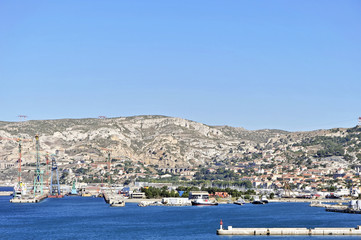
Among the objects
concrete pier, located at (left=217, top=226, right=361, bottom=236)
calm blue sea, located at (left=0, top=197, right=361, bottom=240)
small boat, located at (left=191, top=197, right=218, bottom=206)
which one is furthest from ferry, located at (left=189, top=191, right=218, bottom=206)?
concrete pier, located at (left=217, top=226, right=361, bottom=236)

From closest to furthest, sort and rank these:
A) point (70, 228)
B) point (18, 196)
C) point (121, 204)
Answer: point (70, 228), point (121, 204), point (18, 196)

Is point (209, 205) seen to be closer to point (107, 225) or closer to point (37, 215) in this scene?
point (37, 215)

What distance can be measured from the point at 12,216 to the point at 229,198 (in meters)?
83.3

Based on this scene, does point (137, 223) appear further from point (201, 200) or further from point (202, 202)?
point (201, 200)

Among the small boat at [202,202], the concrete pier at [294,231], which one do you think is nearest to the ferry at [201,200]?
the small boat at [202,202]

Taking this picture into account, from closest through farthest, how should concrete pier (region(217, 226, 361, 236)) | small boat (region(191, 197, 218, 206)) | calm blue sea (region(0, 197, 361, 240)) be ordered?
concrete pier (region(217, 226, 361, 236))
calm blue sea (region(0, 197, 361, 240))
small boat (region(191, 197, 218, 206))

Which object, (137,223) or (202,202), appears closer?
(137,223)

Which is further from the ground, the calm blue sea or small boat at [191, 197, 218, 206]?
small boat at [191, 197, 218, 206]

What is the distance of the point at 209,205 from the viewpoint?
163500 mm

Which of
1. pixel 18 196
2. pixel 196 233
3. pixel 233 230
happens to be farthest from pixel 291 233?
pixel 18 196

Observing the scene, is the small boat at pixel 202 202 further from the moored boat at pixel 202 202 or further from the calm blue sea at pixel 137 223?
the calm blue sea at pixel 137 223

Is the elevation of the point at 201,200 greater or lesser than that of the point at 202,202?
greater

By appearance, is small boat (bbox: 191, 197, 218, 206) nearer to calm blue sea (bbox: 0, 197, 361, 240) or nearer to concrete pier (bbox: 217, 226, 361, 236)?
calm blue sea (bbox: 0, 197, 361, 240)

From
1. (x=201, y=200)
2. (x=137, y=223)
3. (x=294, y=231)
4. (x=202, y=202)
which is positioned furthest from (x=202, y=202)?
(x=294, y=231)
